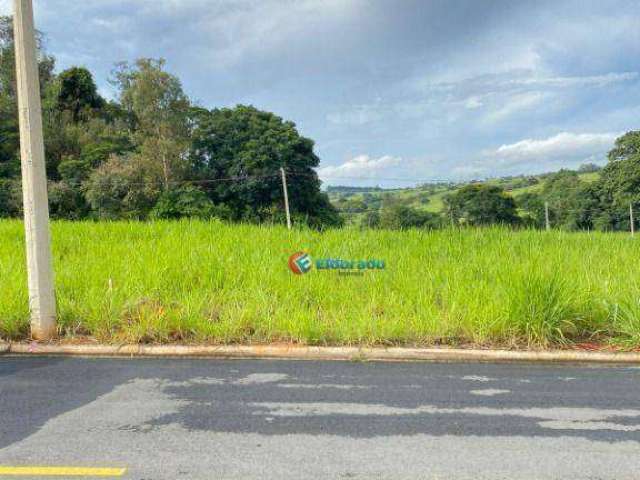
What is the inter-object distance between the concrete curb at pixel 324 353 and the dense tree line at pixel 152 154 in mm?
25501

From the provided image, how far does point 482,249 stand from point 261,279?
13.5 ft

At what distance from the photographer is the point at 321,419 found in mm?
3154

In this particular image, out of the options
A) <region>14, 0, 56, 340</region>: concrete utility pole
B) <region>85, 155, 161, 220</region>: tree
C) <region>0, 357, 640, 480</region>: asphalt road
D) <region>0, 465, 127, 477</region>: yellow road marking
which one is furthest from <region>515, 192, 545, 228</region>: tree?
<region>0, 465, 127, 477</region>: yellow road marking

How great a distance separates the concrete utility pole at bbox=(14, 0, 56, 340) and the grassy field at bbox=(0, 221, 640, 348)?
348 mm

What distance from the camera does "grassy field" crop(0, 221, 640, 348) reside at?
480cm

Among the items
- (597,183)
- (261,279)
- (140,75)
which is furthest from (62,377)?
(597,183)

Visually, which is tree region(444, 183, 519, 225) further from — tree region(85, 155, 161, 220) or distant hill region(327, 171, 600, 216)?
tree region(85, 155, 161, 220)

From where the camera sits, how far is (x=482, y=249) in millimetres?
7934

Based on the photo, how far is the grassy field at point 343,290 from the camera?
4.80 metres

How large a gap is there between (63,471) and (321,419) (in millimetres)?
1630

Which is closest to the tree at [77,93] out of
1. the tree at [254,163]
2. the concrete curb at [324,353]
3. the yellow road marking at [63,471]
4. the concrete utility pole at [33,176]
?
the tree at [254,163]

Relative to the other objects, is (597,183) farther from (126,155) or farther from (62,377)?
(62,377)

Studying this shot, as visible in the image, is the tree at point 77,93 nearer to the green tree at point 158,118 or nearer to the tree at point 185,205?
the green tree at point 158,118

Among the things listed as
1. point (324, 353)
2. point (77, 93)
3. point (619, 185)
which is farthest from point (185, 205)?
point (619, 185)
